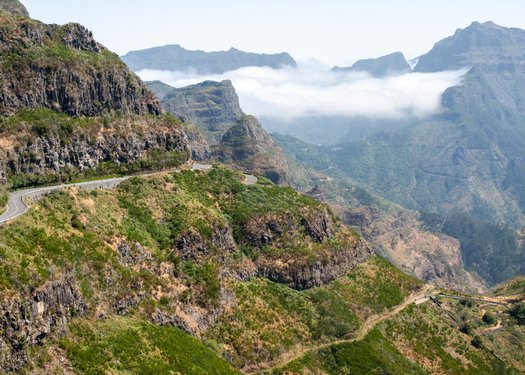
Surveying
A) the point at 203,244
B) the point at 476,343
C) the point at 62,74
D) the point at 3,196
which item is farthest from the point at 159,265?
the point at 476,343

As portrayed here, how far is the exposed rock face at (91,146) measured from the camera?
12038cm

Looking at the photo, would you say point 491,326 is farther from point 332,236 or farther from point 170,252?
point 170,252

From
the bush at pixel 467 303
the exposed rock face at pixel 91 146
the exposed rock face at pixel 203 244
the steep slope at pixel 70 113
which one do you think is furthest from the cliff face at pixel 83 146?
the bush at pixel 467 303

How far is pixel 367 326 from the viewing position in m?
145

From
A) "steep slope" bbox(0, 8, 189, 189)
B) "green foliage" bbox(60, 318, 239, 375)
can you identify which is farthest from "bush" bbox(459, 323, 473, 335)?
"steep slope" bbox(0, 8, 189, 189)

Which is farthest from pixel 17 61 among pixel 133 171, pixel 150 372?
pixel 150 372

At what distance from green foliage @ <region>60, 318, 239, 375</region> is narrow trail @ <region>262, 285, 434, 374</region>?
18837mm

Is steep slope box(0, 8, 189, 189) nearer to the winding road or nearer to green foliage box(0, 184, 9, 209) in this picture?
the winding road

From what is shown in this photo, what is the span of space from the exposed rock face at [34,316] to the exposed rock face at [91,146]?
4040 centimetres

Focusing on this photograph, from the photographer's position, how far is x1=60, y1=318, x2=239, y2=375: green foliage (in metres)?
82.0

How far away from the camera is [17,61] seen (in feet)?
434

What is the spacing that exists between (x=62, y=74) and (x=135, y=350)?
81396mm

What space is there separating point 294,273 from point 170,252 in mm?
38600

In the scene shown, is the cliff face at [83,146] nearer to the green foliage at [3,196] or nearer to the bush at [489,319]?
the green foliage at [3,196]
